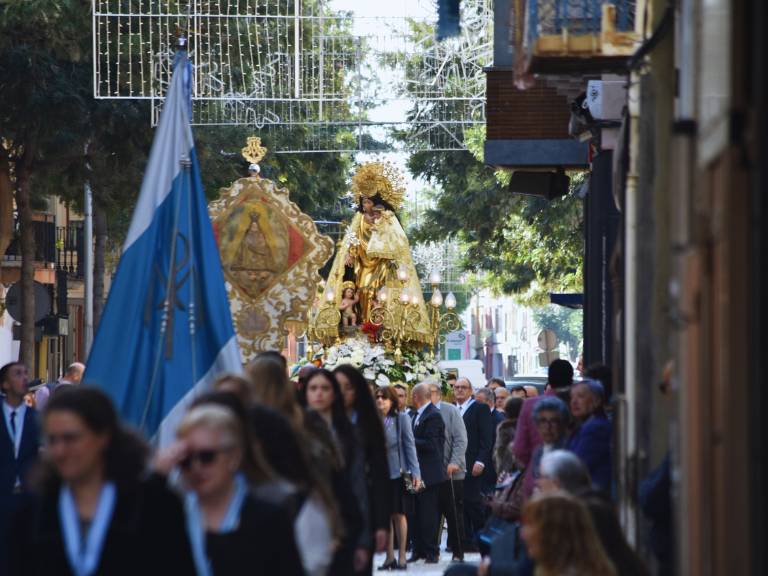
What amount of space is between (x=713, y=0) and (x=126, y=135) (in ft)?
70.0

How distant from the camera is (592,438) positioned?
11617 mm

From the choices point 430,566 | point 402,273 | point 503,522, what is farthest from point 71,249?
point 503,522

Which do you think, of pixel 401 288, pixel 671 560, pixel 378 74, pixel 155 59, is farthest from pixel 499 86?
pixel 671 560

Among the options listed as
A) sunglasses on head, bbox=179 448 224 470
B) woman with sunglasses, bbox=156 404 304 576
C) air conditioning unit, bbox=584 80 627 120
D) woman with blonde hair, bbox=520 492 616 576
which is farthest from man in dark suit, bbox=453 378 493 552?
sunglasses on head, bbox=179 448 224 470

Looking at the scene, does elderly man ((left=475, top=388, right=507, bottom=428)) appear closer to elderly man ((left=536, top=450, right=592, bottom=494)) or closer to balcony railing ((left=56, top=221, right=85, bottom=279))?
elderly man ((left=536, top=450, right=592, bottom=494))

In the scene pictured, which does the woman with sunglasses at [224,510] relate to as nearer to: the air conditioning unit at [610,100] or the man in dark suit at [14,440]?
the man in dark suit at [14,440]

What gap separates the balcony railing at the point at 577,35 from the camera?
13.1m

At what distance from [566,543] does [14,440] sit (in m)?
6.39

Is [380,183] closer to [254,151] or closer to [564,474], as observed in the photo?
[254,151]

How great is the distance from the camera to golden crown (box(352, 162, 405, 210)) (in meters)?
28.5

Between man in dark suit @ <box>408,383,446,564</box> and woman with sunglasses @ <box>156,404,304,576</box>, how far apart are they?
13013 mm

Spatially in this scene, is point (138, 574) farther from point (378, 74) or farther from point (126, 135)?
point (126, 135)

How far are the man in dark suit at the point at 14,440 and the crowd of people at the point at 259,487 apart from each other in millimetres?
11

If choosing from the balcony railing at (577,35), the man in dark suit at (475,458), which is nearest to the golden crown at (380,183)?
the man in dark suit at (475,458)
